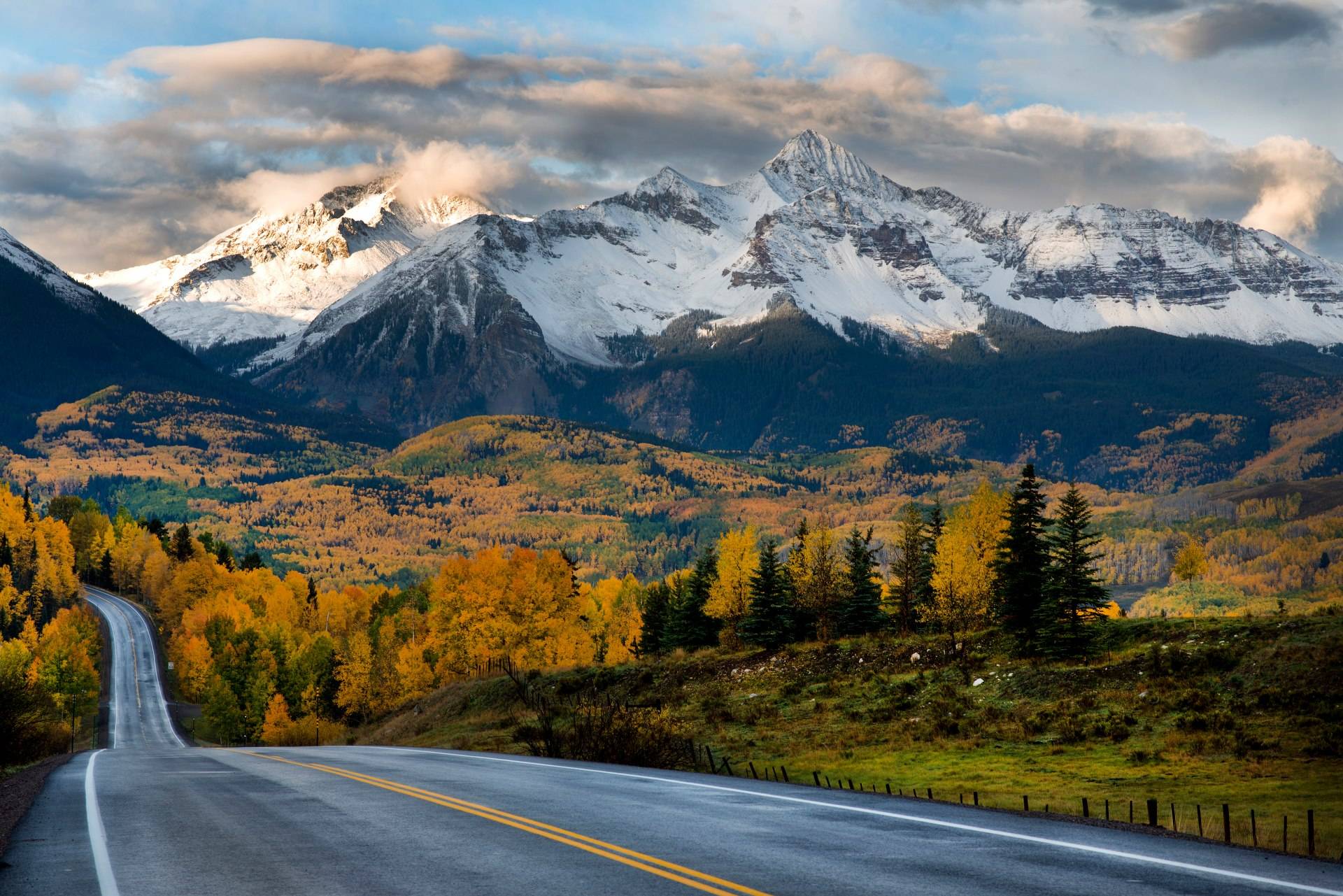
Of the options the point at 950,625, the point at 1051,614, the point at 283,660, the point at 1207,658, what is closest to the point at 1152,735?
the point at 1207,658

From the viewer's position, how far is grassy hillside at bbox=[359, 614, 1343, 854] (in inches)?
1463

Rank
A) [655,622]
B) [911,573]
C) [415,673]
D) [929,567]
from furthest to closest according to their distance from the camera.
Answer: [655,622] → [415,673] → [929,567] → [911,573]

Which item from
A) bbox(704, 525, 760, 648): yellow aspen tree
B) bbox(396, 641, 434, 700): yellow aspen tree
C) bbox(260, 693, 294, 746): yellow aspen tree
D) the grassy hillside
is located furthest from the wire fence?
bbox(260, 693, 294, 746): yellow aspen tree

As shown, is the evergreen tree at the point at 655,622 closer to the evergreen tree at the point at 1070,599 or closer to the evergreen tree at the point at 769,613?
the evergreen tree at the point at 769,613

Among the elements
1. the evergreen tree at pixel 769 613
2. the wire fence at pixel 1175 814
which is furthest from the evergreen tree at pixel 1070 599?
the wire fence at pixel 1175 814

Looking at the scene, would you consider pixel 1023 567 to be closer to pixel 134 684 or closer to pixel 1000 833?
pixel 1000 833

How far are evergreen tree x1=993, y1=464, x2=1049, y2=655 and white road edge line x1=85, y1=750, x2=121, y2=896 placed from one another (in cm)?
4755

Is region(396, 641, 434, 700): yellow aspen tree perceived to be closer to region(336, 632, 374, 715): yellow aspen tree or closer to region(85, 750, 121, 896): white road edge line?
region(336, 632, 374, 715): yellow aspen tree

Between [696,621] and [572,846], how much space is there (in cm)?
8104

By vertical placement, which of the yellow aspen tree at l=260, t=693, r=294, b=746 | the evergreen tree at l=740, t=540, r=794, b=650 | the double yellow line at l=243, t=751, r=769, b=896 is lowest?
the yellow aspen tree at l=260, t=693, r=294, b=746

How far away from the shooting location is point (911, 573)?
3312 inches

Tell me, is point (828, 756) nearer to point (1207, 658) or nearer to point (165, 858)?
point (1207, 658)

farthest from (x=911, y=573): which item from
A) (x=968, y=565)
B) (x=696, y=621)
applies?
(x=696, y=621)

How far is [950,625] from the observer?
70.6m
